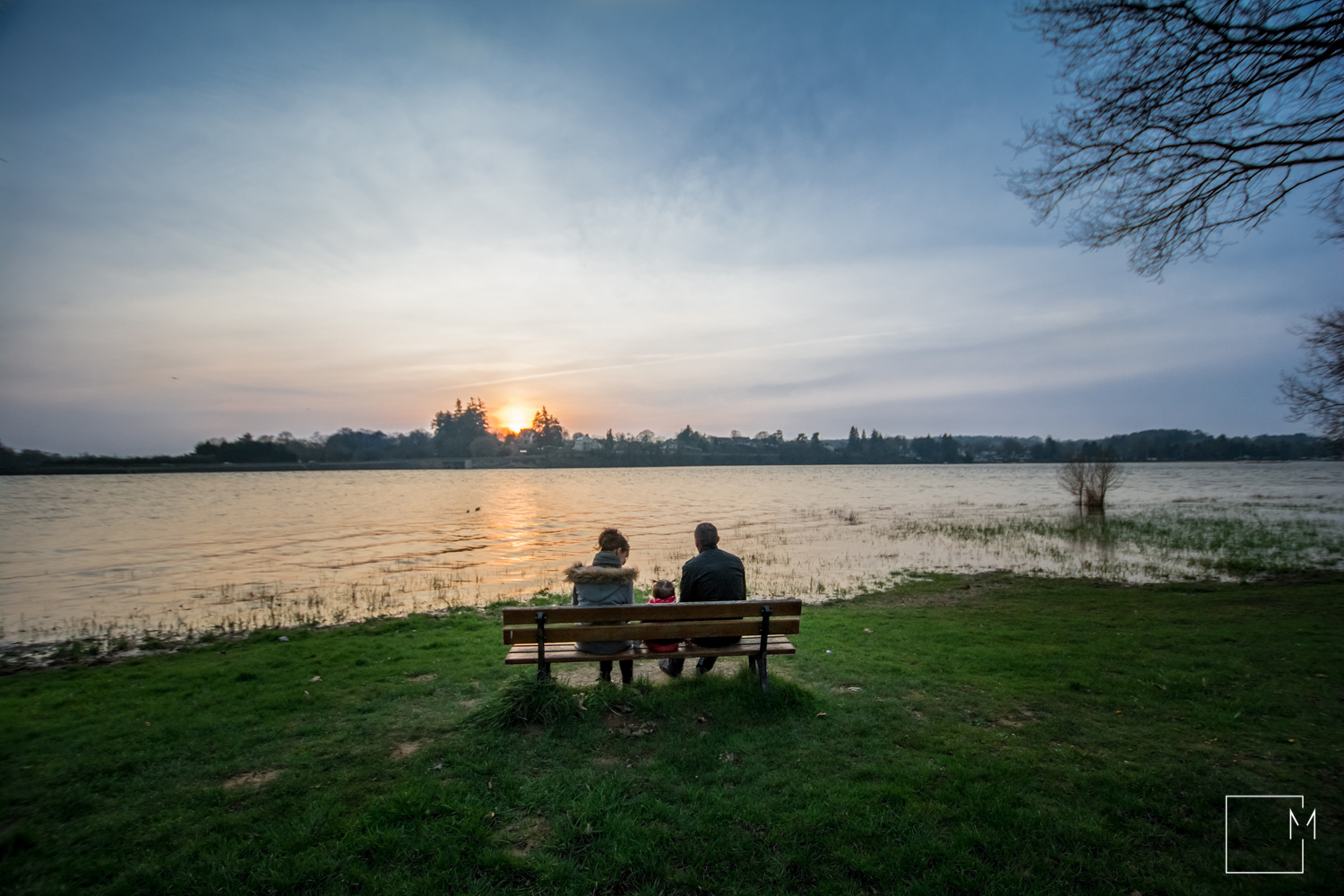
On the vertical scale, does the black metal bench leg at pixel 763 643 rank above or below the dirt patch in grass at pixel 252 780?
above

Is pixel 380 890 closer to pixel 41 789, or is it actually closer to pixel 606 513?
pixel 41 789

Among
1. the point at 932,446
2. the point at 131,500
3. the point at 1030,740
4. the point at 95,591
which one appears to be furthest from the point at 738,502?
the point at 932,446

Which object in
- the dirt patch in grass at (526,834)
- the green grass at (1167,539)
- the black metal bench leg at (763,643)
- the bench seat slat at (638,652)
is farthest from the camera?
the green grass at (1167,539)

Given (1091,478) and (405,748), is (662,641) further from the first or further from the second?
(1091,478)

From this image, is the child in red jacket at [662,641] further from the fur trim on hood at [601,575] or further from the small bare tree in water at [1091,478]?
the small bare tree in water at [1091,478]

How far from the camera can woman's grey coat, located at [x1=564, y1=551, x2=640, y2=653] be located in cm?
599

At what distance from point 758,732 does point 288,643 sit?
766cm

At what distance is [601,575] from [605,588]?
0.18 meters

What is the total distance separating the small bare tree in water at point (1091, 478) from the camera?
3338 centimetres

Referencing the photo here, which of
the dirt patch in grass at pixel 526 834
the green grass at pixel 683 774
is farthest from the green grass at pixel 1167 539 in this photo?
the dirt patch in grass at pixel 526 834

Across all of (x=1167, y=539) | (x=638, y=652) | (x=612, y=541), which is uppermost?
(x=612, y=541)

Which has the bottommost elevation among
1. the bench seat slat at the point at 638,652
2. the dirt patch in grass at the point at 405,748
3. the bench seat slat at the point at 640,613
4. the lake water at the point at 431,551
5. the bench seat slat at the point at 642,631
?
the lake water at the point at 431,551

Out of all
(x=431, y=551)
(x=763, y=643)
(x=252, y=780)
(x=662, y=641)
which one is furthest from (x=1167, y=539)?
(x=252, y=780)

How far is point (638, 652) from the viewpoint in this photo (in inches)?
238
